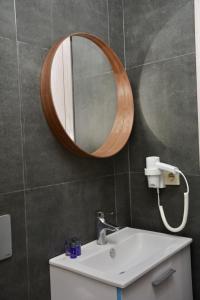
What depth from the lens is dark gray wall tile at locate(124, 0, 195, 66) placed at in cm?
146

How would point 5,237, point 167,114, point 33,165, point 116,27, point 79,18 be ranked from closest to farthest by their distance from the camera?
point 5,237
point 33,165
point 79,18
point 167,114
point 116,27

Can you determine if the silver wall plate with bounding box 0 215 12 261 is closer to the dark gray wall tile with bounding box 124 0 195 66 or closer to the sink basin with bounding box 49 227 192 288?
the sink basin with bounding box 49 227 192 288

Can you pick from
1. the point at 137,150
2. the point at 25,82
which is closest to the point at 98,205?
the point at 137,150

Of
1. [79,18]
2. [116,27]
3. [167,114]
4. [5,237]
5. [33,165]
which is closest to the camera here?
[5,237]

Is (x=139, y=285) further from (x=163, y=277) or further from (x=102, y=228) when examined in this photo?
(x=102, y=228)

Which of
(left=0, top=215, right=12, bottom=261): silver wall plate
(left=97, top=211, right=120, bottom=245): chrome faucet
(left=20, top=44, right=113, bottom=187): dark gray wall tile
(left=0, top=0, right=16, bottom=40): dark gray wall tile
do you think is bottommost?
(left=97, top=211, right=120, bottom=245): chrome faucet

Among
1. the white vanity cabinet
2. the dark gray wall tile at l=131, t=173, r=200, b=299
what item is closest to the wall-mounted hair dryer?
the dark gray wall tile at l=131, t=173, r=200, b=299

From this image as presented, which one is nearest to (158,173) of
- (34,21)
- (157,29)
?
(157,29)

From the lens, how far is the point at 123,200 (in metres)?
1.68

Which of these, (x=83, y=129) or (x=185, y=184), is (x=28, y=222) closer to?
(x=83, y=129)

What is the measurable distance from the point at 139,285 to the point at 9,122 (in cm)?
82

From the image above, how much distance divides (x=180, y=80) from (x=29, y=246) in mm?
1093

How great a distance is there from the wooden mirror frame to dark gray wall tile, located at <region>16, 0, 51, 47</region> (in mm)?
65

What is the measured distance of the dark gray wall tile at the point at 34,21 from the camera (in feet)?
3.82
